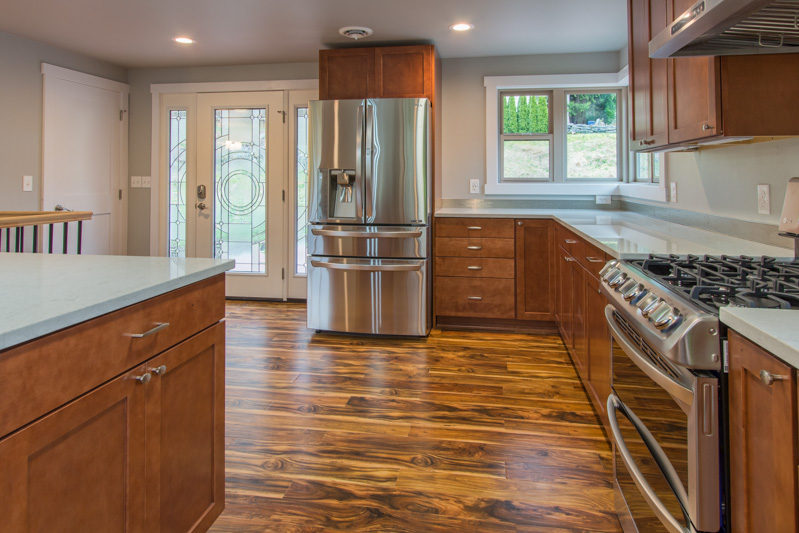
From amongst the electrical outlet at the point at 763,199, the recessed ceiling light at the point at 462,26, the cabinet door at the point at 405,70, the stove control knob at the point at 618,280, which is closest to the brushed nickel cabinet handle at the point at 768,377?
the stove control knob at the point at 618,280

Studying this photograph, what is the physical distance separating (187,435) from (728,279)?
1.39 m

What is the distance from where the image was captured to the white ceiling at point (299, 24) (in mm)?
3379

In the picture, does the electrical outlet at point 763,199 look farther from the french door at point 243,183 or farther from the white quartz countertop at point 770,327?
the french door at point 243,183

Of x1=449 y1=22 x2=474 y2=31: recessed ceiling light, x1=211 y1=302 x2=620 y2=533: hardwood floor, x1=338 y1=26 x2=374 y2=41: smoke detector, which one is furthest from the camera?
x1=338 y1=26 x2=374 y2=41: smoke detector

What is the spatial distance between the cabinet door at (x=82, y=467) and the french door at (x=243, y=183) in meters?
3.95

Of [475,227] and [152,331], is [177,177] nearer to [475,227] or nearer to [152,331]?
[475,227]

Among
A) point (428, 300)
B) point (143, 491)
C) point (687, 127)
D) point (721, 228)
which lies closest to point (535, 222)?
point (428, 300)

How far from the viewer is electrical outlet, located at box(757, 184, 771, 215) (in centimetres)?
210

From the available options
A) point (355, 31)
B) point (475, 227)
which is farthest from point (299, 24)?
point (475, 227)

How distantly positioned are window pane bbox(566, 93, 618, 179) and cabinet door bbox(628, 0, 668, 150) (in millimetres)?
1827

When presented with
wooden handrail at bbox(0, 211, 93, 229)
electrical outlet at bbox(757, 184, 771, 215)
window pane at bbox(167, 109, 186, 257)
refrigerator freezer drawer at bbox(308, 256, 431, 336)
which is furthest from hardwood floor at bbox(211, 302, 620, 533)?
window pane at bbox(167, 109, 186, 257)

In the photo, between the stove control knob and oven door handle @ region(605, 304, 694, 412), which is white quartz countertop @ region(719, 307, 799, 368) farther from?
the stove control knob

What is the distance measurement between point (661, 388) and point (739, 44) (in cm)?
112

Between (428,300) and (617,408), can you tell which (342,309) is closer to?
(428,300)
